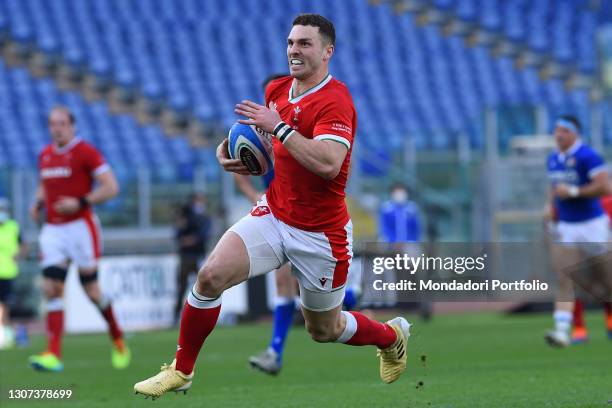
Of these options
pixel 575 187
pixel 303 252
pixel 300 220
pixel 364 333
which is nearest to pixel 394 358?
pixel 364 333

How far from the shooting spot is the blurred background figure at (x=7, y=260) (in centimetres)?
1797

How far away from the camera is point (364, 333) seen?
26.7 ft

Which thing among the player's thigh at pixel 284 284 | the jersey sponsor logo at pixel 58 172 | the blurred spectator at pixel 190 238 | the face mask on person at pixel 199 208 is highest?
the jersey sponsor logo at pixel 58 172

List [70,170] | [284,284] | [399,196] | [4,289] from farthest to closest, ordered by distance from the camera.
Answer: [399,196]
[4,289]
[70,170]
[284,284]

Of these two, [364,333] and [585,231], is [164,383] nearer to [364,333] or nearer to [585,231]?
[364,333]

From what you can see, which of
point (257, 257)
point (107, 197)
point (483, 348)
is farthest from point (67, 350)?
point (257, 257)

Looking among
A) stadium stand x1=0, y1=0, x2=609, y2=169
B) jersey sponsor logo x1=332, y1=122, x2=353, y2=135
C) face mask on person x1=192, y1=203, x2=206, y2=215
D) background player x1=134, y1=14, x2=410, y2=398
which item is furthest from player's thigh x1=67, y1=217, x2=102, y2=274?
stadium stand x1=0, y1=0, x2=609, y2=169

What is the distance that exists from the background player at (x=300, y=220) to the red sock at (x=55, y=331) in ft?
16.8

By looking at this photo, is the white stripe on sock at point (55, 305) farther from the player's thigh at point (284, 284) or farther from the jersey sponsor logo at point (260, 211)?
the jersey sponsor logo at point (260, 211)

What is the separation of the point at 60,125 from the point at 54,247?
3.96 ft

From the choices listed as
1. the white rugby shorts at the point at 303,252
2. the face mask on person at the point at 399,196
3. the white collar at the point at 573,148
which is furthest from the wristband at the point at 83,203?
the face mask on person at the point at 399,196

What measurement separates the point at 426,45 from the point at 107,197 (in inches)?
738

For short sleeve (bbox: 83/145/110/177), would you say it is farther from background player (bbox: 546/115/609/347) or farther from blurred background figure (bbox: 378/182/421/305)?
blurred background figure (bbox: 378/182/421/305)

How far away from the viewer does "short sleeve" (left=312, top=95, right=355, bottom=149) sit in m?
7.15
